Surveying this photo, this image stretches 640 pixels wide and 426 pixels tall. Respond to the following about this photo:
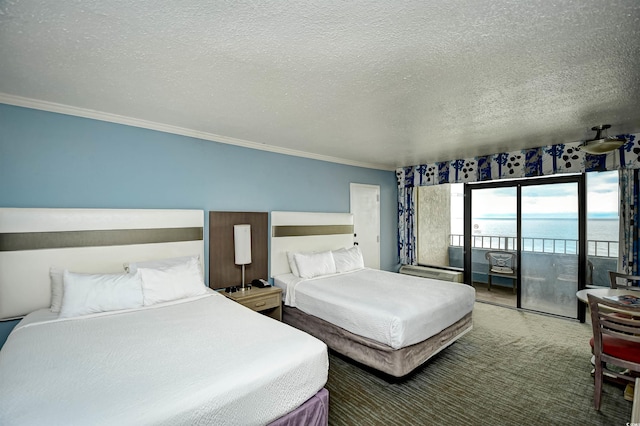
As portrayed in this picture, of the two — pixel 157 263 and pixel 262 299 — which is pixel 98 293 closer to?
pixel 157 263

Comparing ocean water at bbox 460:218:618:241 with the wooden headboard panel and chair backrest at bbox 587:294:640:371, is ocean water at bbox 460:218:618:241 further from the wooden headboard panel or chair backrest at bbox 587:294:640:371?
the wooden headboard panel

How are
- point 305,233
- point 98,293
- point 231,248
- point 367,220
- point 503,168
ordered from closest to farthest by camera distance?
point 98,293 < point 231,248 < point 305,233 < point 503,168 < point 367,220

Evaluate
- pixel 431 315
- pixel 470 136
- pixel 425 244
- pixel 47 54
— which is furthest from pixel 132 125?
pixel 425 244

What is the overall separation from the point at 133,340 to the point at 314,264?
2.53 meters

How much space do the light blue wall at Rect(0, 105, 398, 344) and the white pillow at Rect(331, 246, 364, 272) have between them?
879 mm

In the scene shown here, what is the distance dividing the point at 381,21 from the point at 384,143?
103 inches

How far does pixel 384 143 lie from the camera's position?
4.05m

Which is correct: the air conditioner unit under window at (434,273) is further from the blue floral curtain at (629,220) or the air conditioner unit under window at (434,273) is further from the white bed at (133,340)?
the white bed at (133,340)

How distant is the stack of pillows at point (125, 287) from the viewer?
7.72 feet

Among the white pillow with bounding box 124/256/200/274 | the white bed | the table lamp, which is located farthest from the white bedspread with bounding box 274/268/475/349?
the white pillow with bounding box 124/256/200/274

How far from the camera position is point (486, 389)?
2.60 metres

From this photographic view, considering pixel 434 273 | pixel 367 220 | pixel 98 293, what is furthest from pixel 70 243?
pixel 434 273

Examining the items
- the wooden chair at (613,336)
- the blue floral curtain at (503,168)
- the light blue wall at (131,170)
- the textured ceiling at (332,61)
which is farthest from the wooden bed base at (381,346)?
the blue floral curtain at (503,168)

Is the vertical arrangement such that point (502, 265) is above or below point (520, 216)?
below
